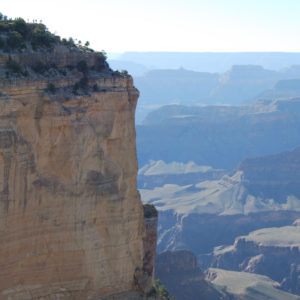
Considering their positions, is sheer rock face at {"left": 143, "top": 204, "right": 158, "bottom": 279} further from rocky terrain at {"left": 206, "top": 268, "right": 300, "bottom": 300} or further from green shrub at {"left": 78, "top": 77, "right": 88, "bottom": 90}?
rocky terrain at {"left": 206, "top": 268, "right": 300, "bottom": 300}

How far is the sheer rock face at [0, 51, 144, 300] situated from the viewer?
1825 cm

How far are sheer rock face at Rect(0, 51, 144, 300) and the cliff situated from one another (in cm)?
3

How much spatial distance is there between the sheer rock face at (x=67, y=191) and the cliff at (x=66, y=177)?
1.3 inches

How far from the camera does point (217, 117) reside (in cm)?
18950

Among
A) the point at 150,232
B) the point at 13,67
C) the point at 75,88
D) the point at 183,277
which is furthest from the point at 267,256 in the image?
the point at 13,67

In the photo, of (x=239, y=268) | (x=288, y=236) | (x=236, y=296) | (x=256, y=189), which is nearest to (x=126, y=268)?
(x=236, y=296)

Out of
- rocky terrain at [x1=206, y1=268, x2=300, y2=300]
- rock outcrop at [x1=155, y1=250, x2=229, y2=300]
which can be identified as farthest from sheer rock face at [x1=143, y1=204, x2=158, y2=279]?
rocky terrain at [x1=206, y1=268, x2=300, y2=300]

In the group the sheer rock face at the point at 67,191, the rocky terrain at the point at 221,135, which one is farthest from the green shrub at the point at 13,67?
the rocky terrain at the point at 221,135

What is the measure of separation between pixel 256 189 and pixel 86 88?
11338cm

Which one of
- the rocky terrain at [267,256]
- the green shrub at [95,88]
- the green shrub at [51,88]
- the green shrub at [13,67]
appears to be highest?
the green shrub at [13,67]

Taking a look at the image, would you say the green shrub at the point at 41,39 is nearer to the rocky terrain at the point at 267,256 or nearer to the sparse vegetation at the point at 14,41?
the sparse vegetation at the point at 14,41

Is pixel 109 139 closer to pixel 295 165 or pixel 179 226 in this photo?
pixel 179 226

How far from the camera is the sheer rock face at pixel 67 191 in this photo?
18.2 meters

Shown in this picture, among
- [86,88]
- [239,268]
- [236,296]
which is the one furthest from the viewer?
[239,268]
